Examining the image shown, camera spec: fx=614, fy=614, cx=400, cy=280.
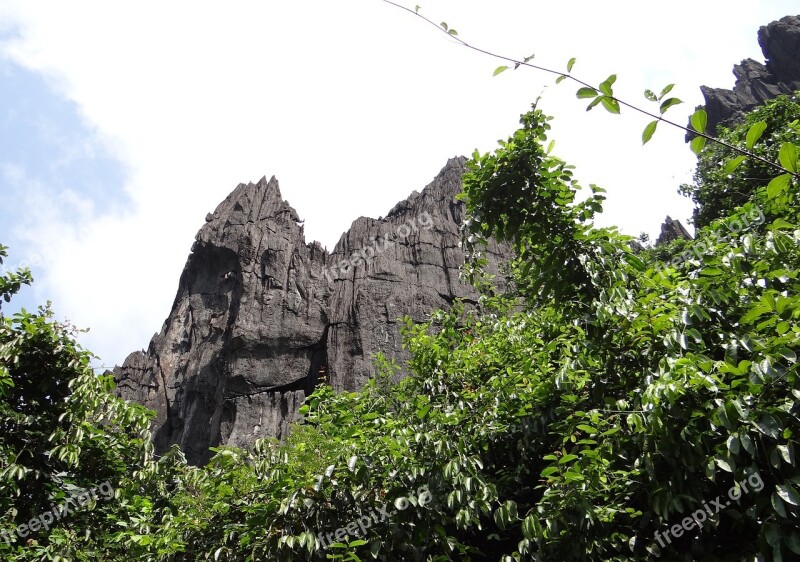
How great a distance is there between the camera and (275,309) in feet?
87.2

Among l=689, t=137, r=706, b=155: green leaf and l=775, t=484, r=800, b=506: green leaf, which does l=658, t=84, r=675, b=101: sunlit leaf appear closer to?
l=689, t=137, r=706, b=155: green leaf

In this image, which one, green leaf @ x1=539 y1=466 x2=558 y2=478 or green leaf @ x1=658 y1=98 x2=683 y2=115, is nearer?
green leaf @ x1=658 y1=98 x2=683 y2=115

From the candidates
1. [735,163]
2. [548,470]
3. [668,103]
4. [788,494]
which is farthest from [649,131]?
[548,470]

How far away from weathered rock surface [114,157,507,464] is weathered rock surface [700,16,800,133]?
16.6m

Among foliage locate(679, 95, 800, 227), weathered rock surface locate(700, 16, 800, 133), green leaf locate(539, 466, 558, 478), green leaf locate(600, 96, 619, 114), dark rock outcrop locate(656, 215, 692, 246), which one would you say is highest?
weathered rock surface locate(700, 16, 800, 133)

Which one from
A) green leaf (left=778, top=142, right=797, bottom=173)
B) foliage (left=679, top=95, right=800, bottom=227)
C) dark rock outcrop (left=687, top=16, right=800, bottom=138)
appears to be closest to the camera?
green leaf (left=778, top=142, right=797, bottom=173)

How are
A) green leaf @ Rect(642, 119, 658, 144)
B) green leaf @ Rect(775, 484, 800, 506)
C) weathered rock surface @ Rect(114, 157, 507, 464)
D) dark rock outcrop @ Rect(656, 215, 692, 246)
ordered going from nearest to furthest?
green leaf @ Rect(642, 119, 658, 144), green leaf @ Rect(775, 484, 800, 506), weathered rock surface @ Rect(114, 157, 507, 464), dark rock outcrop @ Rect(656, 215, 692, 246)

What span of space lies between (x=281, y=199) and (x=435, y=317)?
75.1ft

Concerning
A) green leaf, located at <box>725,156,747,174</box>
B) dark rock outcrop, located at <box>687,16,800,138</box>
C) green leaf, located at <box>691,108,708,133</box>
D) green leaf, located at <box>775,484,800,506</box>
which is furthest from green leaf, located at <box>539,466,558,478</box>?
dark rock outcrop, located at <box>687,16,800,138</box>

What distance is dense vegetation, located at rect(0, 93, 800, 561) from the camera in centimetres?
358

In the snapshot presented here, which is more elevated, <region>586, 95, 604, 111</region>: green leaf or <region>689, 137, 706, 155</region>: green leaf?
<region>586, 95, 604, 111</region>: green leaf

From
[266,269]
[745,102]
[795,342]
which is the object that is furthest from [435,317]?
[745,102]

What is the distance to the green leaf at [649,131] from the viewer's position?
181 cm

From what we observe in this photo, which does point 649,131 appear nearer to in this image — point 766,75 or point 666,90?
point 666,90
